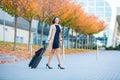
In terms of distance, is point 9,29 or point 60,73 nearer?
point 60,73

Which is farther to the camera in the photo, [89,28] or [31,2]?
[89,28]

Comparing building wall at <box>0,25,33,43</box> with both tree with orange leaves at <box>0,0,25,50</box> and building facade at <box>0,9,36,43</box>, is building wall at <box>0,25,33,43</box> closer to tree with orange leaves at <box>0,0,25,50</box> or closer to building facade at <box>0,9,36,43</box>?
building facade at <box>0,9,36,43</box>

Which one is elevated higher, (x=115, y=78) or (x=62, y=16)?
(x=62, y=16)

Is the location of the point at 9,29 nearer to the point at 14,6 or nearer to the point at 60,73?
the point at 14,6

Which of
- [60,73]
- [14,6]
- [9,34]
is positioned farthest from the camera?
[9,34]

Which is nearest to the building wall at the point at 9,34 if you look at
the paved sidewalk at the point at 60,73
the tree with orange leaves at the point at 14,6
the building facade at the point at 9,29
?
the building facade at the point at 9,29

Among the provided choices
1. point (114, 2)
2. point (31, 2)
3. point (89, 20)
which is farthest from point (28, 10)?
point (114, 2)

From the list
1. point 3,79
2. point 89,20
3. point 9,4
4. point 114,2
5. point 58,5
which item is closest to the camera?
point 3,79

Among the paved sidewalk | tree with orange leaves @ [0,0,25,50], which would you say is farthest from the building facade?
the paved sidewalk

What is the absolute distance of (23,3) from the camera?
30688mm

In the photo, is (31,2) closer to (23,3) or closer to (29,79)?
(23,3)

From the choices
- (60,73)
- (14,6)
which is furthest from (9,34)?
(60,73)

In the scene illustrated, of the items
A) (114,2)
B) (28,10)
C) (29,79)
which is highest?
(114,2)

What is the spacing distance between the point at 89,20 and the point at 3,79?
1995 inches
